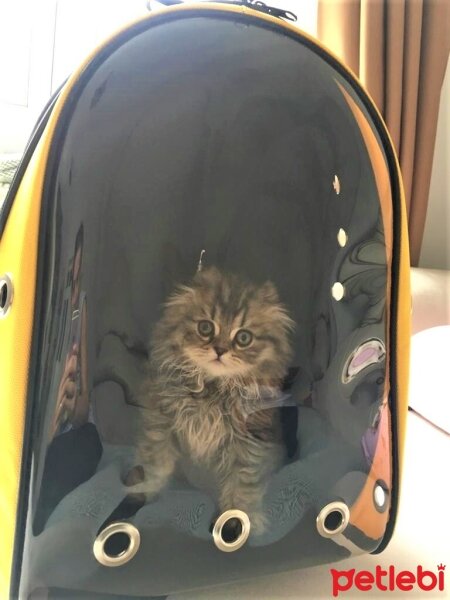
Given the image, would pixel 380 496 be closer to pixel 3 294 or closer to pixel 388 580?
pixel 388 580

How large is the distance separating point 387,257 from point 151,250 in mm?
190

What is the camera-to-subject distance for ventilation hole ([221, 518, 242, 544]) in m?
0.41

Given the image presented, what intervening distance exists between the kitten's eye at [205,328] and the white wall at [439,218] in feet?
3.36

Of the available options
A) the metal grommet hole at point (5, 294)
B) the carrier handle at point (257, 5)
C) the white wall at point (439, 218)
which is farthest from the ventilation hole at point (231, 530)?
the white wall at point (439, 218)

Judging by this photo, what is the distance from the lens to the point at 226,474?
0.41 m

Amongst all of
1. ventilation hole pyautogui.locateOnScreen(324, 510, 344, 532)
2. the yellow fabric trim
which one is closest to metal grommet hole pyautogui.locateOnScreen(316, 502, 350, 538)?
ventilation hole pyautogui.locateOnScreen(324, 510, 344, 532)

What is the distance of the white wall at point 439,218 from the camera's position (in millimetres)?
1323

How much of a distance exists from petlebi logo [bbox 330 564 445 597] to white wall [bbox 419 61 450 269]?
0.95 m

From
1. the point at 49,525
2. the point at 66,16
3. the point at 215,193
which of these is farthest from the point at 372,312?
the point at 66,16

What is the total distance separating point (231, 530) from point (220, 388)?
10 cm

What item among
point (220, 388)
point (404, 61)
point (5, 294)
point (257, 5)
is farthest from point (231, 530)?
point (404, 61)

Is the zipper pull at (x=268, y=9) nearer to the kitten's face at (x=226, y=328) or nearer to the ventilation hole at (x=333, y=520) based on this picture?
the kitten's face at (x=226, y=328)

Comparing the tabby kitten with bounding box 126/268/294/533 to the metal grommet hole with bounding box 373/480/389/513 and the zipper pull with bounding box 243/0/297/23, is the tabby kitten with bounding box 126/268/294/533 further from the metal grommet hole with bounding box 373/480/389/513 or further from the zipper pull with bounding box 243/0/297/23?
the zipper pull with bounding box 243/0/297/23

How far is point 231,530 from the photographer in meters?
0.41
